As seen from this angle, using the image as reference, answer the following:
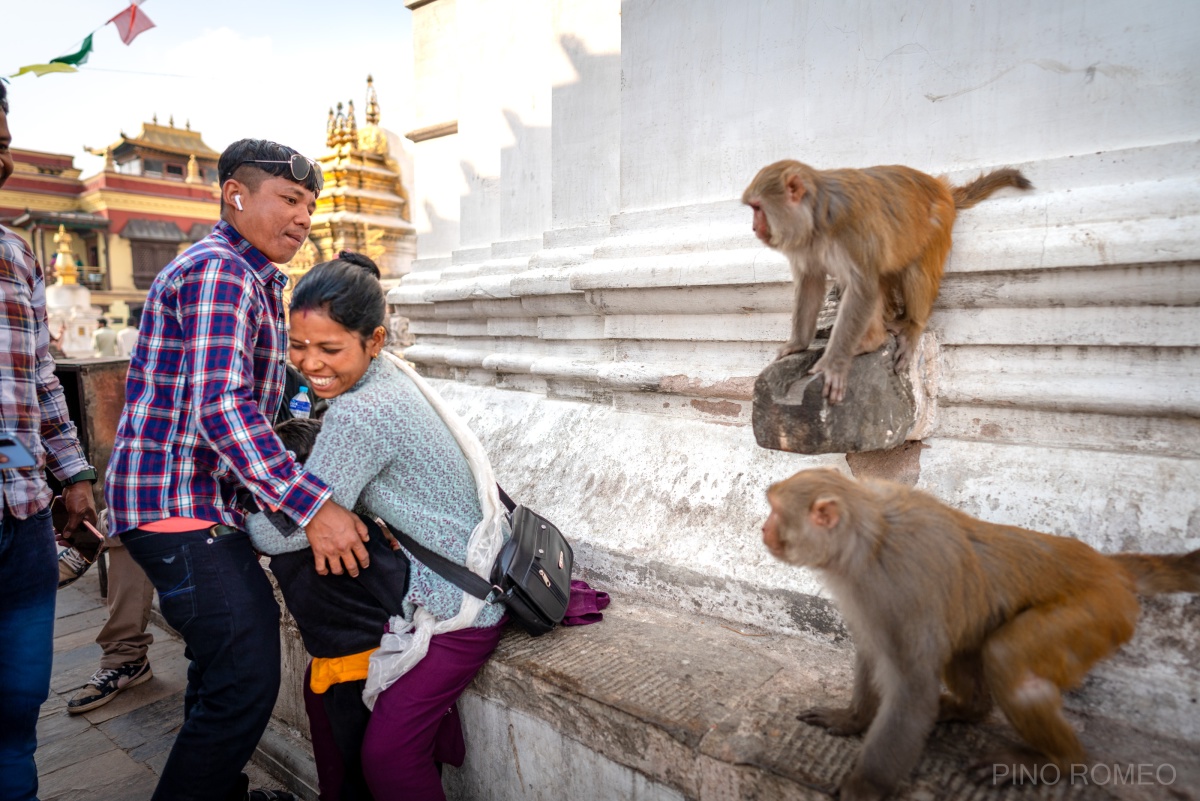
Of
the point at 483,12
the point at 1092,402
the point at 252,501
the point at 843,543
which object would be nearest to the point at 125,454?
the point at 252,501

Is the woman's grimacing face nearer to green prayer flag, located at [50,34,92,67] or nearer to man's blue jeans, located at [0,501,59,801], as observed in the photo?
man's blue jeans, located at [0,501,59,801]

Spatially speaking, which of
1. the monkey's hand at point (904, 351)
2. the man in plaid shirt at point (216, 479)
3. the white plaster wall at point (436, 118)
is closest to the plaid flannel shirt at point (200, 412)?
the man in plaid shirt at point (216, 479)

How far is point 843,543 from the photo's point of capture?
4.32 feet

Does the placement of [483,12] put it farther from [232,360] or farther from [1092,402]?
[1092,402]

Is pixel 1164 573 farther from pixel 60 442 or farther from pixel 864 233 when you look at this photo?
pixel 60 442

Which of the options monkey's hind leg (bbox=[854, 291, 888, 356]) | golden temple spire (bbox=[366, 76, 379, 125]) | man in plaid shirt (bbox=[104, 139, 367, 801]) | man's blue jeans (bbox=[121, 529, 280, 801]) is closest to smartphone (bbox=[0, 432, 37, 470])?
man in plaid shirt (bbox=[104, 139, 367, 801])

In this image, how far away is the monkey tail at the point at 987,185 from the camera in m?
1.83

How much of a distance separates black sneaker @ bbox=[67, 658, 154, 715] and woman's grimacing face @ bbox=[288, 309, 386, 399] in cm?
202

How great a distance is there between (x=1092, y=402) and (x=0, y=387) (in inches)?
101

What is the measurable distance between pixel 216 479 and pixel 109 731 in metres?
1.64

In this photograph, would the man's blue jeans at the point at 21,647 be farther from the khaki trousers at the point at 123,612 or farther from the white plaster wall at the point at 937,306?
the white plaster wall at the point at 937,306

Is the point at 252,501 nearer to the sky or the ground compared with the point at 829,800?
nearer to the sky

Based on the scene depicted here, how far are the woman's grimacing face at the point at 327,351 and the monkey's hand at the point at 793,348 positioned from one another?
1.08 metres

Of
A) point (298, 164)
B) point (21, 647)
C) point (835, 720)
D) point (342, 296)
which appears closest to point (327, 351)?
point (342, 296)
